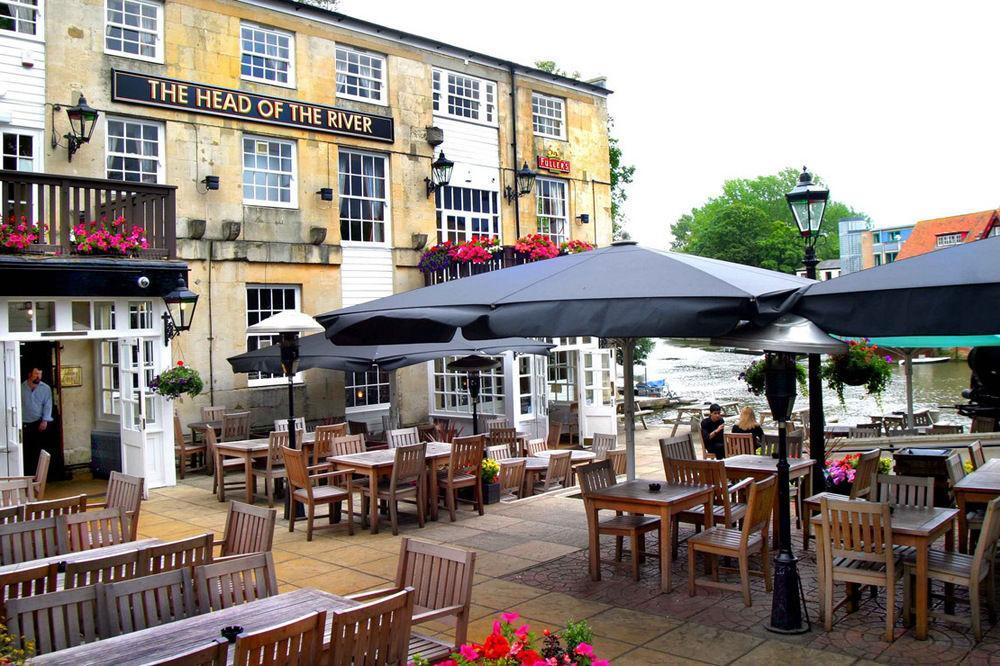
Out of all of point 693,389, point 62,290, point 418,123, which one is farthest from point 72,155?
point 693,389

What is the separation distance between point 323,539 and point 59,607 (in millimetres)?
5602

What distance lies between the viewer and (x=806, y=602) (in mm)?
6621

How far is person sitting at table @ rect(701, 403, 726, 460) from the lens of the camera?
12.3m

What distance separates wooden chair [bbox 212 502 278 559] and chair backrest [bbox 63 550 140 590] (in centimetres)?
66

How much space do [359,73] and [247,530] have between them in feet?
48.1

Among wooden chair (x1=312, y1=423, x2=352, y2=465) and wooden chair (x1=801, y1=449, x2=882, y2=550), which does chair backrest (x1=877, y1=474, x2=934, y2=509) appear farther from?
wooden chair (x1=312, y1=423, x2=352, y2=465)

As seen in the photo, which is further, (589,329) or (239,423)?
(239,423)

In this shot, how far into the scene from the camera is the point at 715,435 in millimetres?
12305

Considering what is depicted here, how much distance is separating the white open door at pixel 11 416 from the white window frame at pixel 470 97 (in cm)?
1120

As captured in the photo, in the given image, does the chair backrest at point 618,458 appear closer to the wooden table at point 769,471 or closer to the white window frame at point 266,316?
the wooden table at point 769,471

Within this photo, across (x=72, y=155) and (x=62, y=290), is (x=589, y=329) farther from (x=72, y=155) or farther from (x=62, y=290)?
(x=72, y=155)

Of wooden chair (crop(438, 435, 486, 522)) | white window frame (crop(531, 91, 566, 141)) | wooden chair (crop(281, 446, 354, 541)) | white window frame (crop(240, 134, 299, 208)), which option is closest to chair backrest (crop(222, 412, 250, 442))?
wooden chair (crop(281, 446, 354, 541))

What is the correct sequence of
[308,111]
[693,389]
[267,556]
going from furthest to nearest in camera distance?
[693,389]
[308,111]
[267,556]

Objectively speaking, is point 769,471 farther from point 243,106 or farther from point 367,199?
point 243,106
